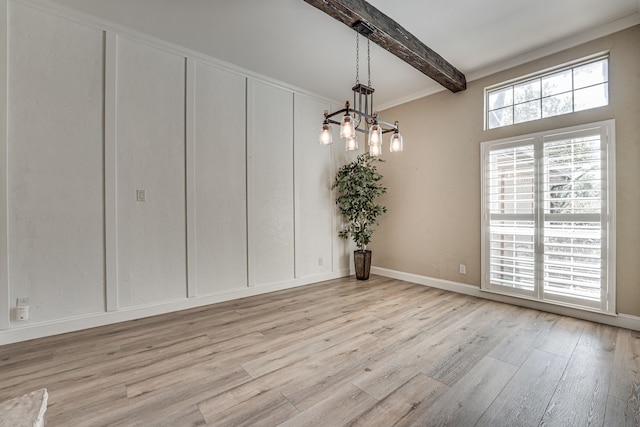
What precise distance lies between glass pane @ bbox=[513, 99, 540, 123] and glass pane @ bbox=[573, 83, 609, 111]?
1.15ft

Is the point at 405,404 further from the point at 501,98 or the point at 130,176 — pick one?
the point at 501,98

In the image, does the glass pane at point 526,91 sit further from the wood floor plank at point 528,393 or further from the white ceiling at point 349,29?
the wood floor plank at point 528,393

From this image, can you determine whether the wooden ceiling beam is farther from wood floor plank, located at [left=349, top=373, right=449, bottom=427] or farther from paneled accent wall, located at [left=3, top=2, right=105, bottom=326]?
wood floor plank, located at [left=349, top=373, right=449, bottom=427]

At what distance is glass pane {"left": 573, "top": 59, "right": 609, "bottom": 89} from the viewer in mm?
2975

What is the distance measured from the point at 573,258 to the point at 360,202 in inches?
106

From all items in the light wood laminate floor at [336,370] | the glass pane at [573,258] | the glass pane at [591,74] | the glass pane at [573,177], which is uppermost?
the glass pane at [591,74]

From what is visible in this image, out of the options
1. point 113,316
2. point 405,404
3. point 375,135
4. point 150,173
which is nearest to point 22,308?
point 113,316

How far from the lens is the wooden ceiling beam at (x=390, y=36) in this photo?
2.42 metres

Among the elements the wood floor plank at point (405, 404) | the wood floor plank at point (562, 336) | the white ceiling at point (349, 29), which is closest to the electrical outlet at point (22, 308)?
the white ceiling at point (349, 29)

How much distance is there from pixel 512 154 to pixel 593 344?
2.11 meters

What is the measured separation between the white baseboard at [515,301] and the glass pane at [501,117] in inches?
85.8

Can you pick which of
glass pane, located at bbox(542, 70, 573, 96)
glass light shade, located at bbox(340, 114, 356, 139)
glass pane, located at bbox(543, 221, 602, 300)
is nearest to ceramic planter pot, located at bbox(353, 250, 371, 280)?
glass pane, located at bbox(543, 221, 602, 300)

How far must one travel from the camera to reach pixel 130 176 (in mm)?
3004

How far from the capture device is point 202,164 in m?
3.48
